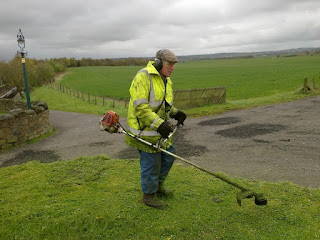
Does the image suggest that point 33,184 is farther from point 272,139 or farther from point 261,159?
point 272,139

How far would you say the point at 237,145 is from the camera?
8188 mm

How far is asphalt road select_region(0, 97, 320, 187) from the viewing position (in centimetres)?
618

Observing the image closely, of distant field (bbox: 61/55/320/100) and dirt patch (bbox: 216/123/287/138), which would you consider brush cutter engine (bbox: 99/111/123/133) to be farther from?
distant field (bbox: 61/55/320/100)

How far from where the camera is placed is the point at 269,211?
4.09 meters

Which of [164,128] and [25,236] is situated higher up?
[164,128]

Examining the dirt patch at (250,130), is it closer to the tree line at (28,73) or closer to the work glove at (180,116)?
the work glove at (180,116)

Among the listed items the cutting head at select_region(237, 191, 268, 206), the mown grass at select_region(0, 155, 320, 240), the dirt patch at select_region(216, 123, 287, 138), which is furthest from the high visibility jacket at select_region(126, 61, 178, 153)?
the dirt patch at select_region(216, 123, 287, 138)

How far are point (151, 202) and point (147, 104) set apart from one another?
1.61m

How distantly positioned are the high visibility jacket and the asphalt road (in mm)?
2758

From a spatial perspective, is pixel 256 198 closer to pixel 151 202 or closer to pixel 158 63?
pixel 151 202

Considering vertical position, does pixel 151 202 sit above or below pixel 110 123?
below

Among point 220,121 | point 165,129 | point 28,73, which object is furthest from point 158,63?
point 28,73

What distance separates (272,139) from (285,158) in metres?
1.92

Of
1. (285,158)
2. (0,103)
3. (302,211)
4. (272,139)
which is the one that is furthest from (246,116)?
(0,103)
